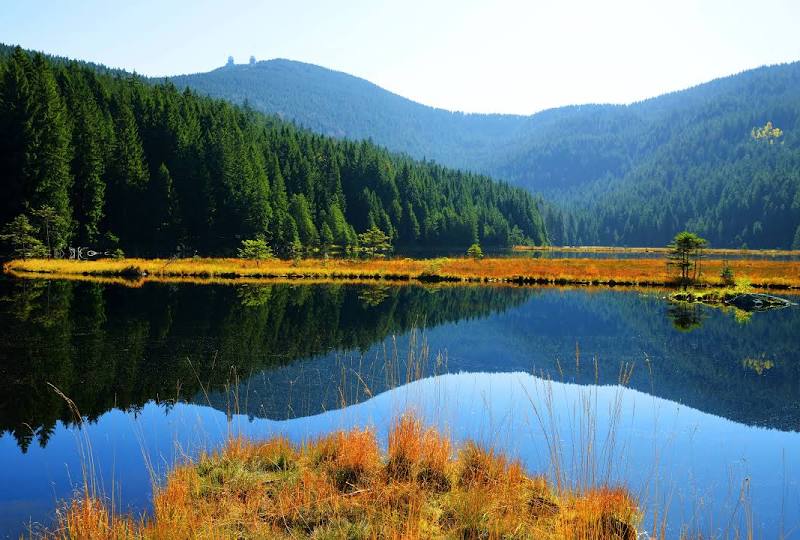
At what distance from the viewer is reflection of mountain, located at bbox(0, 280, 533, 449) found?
12.2 m

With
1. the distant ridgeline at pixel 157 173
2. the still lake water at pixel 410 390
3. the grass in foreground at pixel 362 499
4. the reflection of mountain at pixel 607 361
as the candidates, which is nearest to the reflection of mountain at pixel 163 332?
the still lake water at pixel 410 390

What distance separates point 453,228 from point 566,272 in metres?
81.0

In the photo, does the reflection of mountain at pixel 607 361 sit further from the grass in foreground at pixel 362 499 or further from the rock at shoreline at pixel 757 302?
the rock at shoreline at pixel 757 302

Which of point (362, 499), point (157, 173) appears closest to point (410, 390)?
point (362, 499)

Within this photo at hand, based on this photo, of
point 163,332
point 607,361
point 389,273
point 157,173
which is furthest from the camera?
point 157,173

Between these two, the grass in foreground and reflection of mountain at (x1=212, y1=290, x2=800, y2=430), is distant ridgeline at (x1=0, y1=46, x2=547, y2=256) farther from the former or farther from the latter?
the grass in foreground

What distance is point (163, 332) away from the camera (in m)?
A: 20.1

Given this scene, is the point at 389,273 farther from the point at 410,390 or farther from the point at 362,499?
the point at 362,499

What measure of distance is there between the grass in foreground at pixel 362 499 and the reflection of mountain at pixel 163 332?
443 cm

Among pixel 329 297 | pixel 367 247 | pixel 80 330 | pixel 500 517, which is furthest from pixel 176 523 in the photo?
pixel 367 247

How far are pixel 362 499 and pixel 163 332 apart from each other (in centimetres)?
1561

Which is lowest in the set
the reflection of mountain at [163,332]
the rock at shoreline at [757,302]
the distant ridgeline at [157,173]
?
the rock at shoreline at [757,302]

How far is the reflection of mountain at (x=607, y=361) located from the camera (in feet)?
42.0

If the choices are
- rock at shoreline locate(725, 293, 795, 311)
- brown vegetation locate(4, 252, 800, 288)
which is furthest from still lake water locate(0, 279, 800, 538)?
brown vegetation locate(4, 252, 800, 288)
